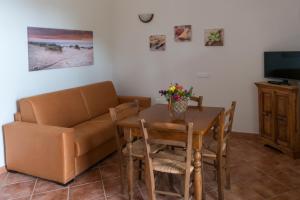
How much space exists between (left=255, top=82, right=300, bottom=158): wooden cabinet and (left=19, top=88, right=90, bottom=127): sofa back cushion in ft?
8.28

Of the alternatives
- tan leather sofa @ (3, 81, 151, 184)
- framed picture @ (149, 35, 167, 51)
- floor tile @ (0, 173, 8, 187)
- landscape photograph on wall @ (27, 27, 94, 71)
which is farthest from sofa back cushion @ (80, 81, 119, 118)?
floor tile @ (0, 173, 8, 187)

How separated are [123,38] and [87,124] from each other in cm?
209

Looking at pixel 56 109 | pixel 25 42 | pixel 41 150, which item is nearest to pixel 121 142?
pixel 41 150

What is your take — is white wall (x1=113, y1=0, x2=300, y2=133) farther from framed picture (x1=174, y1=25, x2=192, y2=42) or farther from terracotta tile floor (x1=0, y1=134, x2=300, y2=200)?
terracotta tile floor (x1=0, y1=134, x2=300, y2=200)

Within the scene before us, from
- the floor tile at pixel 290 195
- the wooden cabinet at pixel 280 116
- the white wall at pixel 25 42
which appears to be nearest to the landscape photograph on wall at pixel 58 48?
the white wall at pixel 25 42

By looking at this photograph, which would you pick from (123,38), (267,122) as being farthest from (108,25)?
(267,122)

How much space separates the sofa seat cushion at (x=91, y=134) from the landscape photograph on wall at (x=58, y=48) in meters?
0.98

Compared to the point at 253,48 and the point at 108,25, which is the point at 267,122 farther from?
the point at 108,25

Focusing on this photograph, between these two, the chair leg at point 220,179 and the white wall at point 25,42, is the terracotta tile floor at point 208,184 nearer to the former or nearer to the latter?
the chair leg at point 220,179

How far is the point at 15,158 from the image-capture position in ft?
10.8

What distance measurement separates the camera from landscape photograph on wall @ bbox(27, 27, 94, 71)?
12.2ft

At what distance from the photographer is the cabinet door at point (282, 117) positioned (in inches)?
147

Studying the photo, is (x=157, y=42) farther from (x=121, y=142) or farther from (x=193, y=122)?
(x=193, y=122)

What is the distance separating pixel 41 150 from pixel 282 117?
9.90 ft
